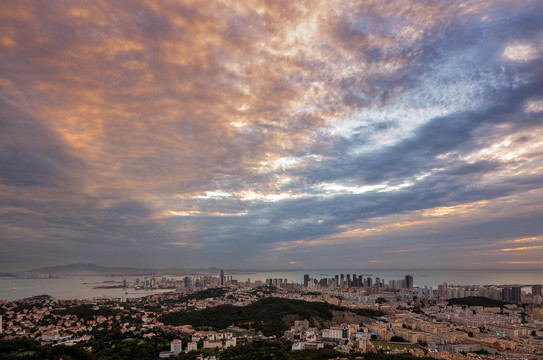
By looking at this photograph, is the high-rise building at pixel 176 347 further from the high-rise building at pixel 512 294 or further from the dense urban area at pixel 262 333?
the high-rise building at pixel 512 294

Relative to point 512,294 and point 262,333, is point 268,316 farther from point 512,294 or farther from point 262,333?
point 512,294

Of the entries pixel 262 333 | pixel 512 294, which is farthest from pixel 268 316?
pixel 512 294

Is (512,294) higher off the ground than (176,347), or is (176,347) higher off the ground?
(176,347)

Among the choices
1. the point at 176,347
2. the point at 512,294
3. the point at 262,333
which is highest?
the point at 176,347

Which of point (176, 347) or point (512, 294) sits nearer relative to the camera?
point (176, 347)

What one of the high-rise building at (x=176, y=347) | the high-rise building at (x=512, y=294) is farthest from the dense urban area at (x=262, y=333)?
the high-rise building at (x=512, y=294)

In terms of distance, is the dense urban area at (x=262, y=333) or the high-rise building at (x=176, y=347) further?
the high-rise building at (x=176, y=347)

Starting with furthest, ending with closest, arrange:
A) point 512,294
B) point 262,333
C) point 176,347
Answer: point 512,294
point 262,333
point 176,347

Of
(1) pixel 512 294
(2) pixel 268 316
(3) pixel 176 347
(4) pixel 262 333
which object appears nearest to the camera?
(3) pixel 176 347

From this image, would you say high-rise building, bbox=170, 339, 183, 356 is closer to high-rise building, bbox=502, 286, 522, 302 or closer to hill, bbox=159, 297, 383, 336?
hill, bbox=159, 297, 383, 336

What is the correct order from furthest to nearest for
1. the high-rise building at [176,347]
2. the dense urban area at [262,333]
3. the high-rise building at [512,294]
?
the high-rise building at [512,294] → the high-rise building at [176,347] → the dense urban area at [262,333]

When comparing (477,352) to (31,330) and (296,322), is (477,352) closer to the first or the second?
(296,322)
